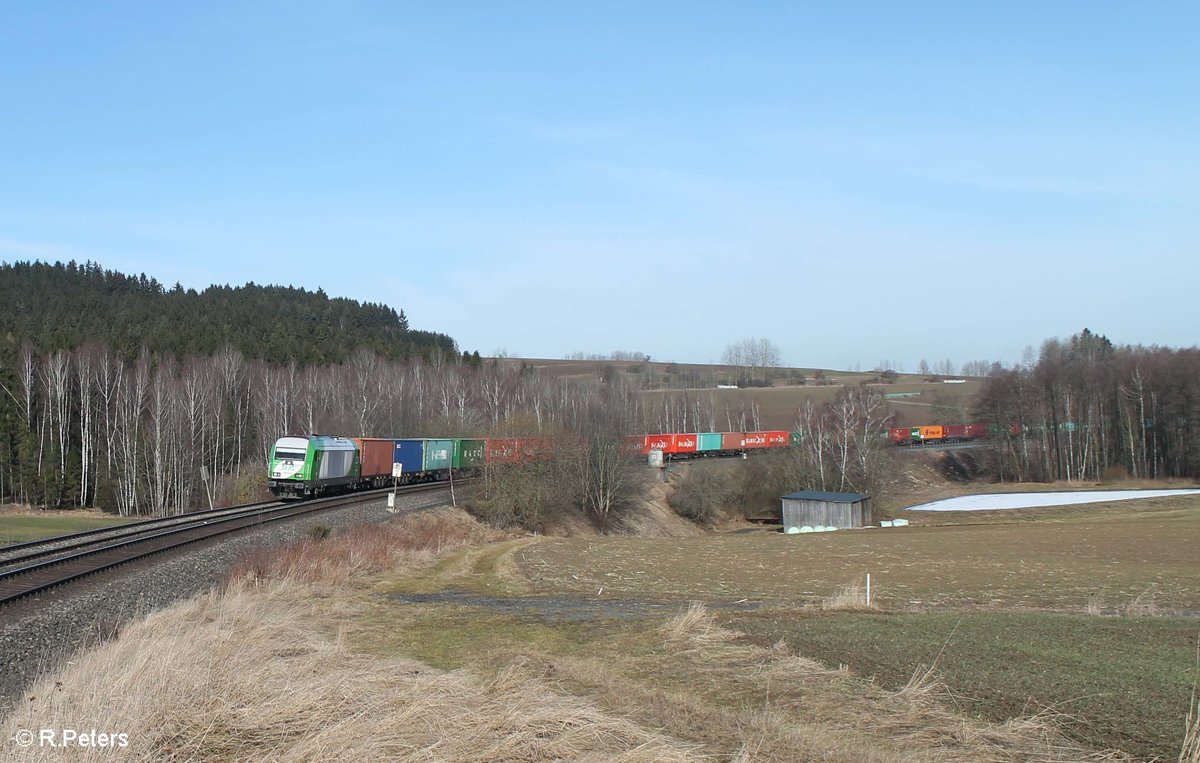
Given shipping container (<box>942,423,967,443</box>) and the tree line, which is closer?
the tree line

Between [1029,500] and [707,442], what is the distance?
118ft

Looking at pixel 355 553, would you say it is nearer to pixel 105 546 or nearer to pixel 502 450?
pixel 105 546

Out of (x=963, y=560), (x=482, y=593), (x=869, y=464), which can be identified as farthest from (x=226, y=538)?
(x=869, y=464)

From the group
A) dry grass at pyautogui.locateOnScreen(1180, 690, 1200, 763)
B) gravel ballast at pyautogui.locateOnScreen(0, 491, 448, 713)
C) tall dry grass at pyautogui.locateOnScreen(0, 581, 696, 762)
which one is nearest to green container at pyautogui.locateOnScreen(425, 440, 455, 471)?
gravel ballast at pyautogui.locateOnScreen(0, 491, 448, 713)

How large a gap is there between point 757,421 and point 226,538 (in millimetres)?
103606

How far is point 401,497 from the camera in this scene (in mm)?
43219

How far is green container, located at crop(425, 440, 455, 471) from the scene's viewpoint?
178 feet

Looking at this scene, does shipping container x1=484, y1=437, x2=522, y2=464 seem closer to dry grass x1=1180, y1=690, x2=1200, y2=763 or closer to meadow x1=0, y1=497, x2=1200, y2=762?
meadow x1=0, y1=497, x2=1200, y2=762

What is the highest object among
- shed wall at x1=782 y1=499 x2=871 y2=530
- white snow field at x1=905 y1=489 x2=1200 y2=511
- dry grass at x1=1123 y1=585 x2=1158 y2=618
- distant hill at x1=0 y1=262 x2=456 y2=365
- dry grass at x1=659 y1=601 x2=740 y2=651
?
distant hill at x1=0 y1=262 x2=456 y2=365

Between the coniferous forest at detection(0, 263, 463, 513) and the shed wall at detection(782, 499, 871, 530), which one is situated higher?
the coniferous forest at detection(0, 263, 463, 513)

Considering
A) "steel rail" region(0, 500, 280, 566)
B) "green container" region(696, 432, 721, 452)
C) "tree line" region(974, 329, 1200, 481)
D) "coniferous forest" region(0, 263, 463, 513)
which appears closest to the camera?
"steel rail" region(0, 500, 280, 566)

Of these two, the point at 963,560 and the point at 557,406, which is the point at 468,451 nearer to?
the point at 557,406

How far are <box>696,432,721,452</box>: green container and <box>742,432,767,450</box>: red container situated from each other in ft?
12.7

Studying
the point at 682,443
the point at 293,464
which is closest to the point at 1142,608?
the point at 293,464
